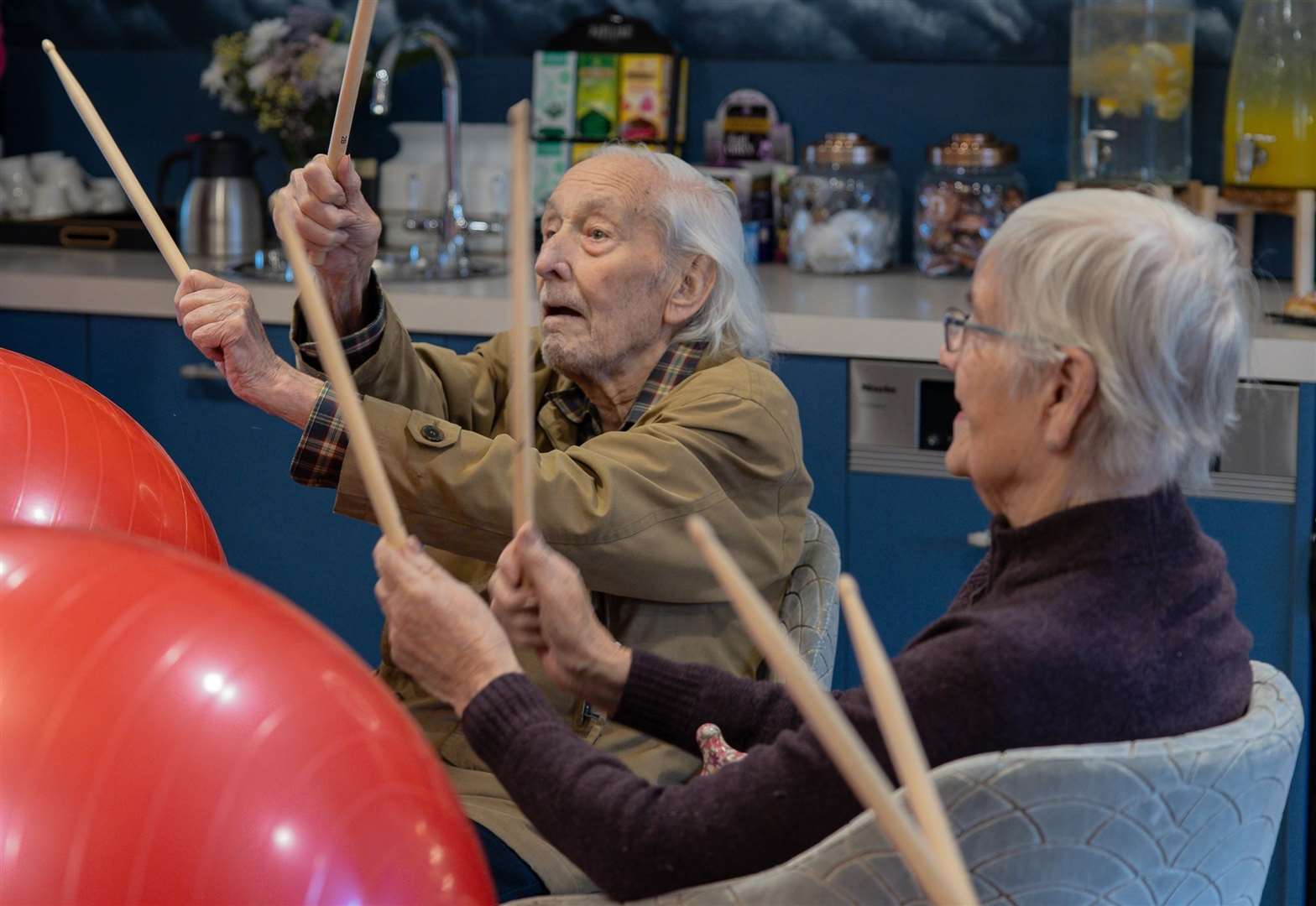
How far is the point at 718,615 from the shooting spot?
5.51 ft

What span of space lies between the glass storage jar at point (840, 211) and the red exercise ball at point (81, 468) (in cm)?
179

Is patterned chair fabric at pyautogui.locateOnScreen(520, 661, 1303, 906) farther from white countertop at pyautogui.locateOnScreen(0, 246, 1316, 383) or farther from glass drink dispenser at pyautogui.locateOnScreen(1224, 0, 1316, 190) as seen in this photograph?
glass drink dispenser at pyautogui.locateOnScreen(1224, 0, 1316, 190)

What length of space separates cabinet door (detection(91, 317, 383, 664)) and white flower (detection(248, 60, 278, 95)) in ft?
1.91

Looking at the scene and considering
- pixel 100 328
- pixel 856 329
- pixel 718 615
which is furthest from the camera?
pixel 100 328

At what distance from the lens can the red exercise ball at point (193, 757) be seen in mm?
847

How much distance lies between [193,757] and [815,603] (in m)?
0.88

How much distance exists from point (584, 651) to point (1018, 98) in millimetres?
2161

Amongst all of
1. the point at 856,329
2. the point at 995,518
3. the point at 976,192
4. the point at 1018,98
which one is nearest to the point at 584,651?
the point at 995,518

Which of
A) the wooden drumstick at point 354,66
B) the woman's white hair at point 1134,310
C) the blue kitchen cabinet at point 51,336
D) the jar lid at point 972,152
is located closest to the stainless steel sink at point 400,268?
the blue kitchen cabinet at point 51,336

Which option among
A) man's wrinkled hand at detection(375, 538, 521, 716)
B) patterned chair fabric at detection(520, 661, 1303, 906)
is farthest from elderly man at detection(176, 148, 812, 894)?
patterned chair fabric at detection(520, 661, 1303, 906)

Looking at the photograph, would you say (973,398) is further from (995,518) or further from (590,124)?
(590,124)

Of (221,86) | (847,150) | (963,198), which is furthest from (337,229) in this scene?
(221,86)

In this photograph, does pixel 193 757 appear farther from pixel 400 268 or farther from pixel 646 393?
pixel 400 268

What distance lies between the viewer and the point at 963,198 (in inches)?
121
